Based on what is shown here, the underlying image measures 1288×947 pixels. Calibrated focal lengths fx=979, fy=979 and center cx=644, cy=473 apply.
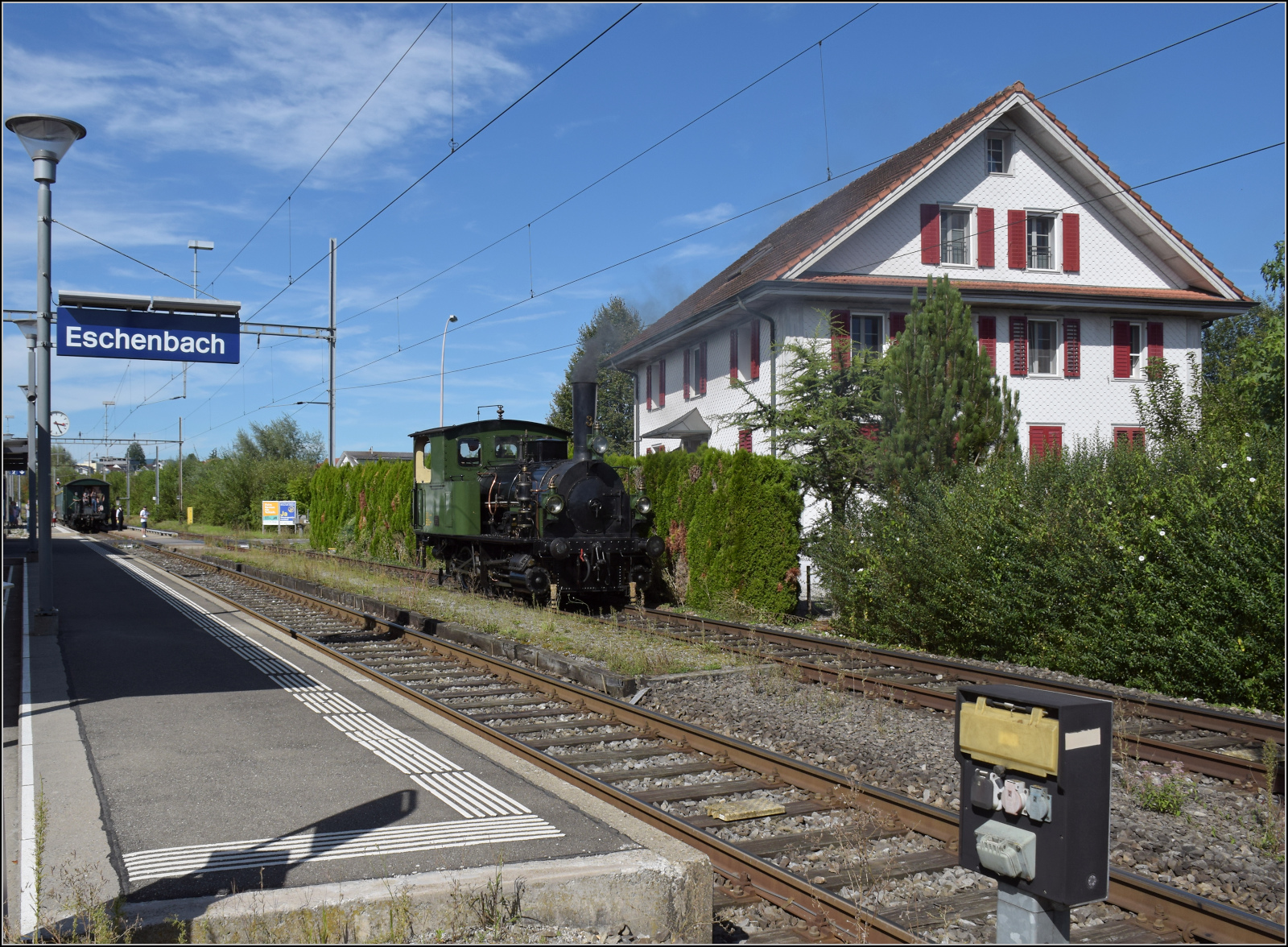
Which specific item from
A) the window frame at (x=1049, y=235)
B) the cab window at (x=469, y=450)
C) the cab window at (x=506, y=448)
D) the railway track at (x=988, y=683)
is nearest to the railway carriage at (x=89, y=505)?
the cab window at (x=469, y=450)

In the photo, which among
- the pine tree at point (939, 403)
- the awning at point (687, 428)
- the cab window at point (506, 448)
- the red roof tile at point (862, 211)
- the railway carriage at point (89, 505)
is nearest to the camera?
the pine tree at point (939, 403)

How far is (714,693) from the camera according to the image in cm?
919

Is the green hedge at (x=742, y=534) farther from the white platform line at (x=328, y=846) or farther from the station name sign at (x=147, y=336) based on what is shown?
the white platform line at (x=328, y=846)

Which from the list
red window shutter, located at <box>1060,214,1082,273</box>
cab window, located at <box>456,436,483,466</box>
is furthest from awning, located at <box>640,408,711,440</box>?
red window shutter, located at <box>1060,214,1082,273</box>

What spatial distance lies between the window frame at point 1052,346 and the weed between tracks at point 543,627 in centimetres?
1564

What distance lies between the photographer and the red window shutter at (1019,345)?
2502cm

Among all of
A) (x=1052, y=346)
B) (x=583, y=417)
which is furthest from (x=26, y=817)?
(x=1052, y=346)

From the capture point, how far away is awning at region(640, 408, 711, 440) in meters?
26.4

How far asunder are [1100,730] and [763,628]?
10.6 meters

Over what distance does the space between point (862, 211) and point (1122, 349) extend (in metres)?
8.37

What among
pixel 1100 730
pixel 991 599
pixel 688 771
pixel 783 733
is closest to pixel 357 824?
pixel 688 771

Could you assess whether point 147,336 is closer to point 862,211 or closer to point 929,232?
point 862,211

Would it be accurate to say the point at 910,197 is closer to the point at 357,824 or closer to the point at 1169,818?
the point at 1169,818

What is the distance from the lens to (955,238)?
25.4 meters
